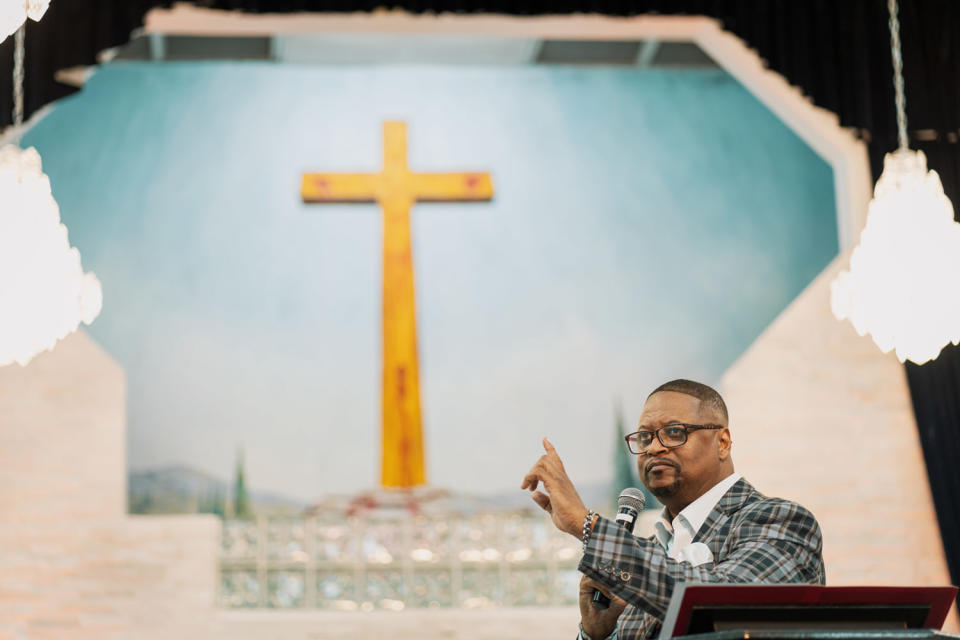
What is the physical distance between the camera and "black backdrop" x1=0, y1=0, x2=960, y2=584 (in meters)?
6.18

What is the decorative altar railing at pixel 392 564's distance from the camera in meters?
6.11

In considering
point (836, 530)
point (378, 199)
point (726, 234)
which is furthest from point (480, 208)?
point (836, 530)

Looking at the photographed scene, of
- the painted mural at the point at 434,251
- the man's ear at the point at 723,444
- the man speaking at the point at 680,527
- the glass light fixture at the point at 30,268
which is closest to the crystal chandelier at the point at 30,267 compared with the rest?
the glass light fixture at the point at 30,268

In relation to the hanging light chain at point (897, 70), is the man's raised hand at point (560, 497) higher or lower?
lower

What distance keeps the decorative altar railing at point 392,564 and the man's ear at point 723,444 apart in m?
3.57

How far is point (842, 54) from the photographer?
647 cm

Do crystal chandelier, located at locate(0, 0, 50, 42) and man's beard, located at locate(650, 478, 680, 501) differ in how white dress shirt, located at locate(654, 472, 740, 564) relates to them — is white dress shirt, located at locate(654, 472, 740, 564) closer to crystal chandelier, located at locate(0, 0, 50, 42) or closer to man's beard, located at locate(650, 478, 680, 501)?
man's beard, located at locate(650, 478, 680, 501)

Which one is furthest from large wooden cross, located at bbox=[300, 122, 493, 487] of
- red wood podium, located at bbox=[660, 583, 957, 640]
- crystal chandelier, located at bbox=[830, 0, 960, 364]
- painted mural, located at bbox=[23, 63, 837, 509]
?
red wood podium, located at bbox=[660, 583, 957, 640]

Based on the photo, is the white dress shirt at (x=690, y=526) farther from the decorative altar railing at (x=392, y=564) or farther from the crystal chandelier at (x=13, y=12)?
the decorative altar railing at (x=392, y=564)

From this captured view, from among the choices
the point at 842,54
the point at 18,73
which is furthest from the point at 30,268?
the point at 842,54

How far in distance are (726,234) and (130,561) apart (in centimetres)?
392

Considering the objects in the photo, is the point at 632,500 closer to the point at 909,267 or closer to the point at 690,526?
the point at 690,526

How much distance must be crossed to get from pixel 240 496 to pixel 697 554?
A: 4718mm

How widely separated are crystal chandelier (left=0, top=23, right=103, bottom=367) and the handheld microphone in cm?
321
